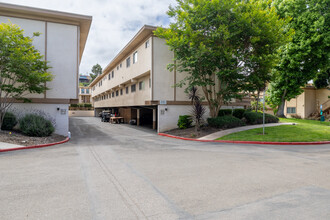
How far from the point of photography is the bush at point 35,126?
514 inches

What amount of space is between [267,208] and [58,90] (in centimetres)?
1568

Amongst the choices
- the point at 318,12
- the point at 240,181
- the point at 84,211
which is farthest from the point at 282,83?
the point at 84,211

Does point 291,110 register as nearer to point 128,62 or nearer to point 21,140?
point 128,62

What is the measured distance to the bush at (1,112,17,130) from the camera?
13.5 metres

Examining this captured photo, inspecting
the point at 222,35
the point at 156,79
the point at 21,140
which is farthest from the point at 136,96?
the point at 21,140

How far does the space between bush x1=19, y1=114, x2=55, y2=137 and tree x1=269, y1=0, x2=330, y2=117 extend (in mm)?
19722

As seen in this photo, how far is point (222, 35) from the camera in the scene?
15453mm

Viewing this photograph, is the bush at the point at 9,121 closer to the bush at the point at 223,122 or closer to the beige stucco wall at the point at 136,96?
the beige stucco wall at the point at 136,96

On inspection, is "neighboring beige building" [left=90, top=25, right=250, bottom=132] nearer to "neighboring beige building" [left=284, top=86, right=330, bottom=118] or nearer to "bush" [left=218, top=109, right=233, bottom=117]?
"bush" [left=218, top=109, right=233, bottom=117]

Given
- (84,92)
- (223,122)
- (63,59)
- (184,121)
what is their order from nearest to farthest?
(63,59)
(223,122)
(184,121)
(84,92)

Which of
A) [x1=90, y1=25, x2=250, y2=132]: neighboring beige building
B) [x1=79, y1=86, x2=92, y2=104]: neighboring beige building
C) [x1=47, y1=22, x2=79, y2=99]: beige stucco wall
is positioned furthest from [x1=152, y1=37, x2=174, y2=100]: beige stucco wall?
[x1=79, y1=86, x2=92, y2=104]: neighboring beige building

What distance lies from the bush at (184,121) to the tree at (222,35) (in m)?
3.57

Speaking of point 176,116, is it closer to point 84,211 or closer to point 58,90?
point 58,90

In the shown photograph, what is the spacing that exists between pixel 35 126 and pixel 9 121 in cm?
208
